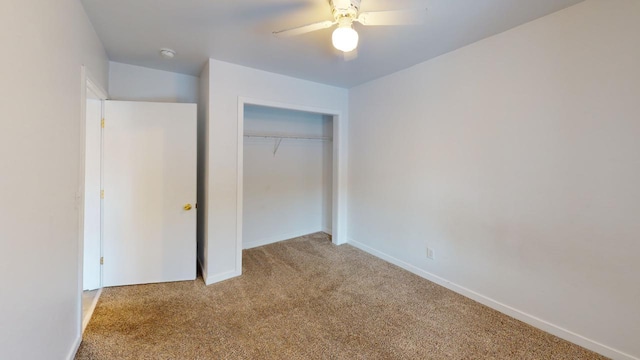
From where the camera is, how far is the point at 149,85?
3.12 metres

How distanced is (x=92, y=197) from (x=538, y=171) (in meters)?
4.09

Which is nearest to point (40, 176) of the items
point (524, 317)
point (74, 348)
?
point (74, 348)

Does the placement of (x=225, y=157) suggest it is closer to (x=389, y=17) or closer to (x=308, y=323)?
(x=308, y=323)

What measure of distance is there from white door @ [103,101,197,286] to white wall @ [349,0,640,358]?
2.54m

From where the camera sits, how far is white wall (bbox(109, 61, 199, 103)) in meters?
2.96

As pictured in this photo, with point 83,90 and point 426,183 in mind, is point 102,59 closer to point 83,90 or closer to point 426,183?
point 83,90

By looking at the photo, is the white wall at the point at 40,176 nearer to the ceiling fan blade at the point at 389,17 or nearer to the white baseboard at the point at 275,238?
the ceiling fan blade at the point at 389,17

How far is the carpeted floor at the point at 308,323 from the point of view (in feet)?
6.17

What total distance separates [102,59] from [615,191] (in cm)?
437

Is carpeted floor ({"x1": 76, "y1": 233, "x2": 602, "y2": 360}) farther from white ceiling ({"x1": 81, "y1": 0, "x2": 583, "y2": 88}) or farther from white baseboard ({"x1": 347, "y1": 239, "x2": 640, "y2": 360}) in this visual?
white ceiling ({"x1": 81, "y1": 0, "x2": 583, "y2": 88})

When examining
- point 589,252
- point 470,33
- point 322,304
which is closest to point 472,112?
point 470,33

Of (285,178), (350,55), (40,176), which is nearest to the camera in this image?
(40,176)

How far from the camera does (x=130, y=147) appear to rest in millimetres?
2725

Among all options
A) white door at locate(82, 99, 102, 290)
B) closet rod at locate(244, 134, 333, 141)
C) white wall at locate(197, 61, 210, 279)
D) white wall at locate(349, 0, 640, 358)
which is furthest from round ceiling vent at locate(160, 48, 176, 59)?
white wall at locate(349, 0, 640, 358)
